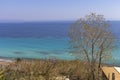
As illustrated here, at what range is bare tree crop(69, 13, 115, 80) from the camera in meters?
21.2

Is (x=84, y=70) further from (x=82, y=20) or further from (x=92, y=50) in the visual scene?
(x=82, y=20)

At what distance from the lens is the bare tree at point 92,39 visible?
21.2 metres

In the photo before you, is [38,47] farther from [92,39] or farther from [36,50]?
[92,39]

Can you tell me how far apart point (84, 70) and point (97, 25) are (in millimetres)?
3295

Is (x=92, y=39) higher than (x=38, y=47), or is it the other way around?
(x=92, y=39)

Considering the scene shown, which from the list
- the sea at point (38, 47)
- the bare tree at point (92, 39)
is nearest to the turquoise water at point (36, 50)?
the sea at point (38, 47)

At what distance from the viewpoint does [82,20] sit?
69.9 ft

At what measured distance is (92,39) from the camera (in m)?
21.4

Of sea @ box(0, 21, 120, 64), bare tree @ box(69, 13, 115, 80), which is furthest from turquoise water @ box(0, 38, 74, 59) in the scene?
bare tree @ box(69, 13, 115, 80)

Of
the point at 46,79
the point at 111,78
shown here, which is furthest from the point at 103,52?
the point at 46,79

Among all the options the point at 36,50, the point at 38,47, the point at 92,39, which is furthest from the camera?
the point at 38,47

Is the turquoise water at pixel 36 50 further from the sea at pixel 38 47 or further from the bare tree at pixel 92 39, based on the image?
the bare tree at pixel 92 39

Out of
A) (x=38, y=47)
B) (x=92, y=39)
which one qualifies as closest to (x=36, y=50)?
(x=38, y=47)

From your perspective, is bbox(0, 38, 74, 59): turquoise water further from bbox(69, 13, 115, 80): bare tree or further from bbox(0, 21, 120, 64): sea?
bbox(69, 13, 115, 80): bare tree
